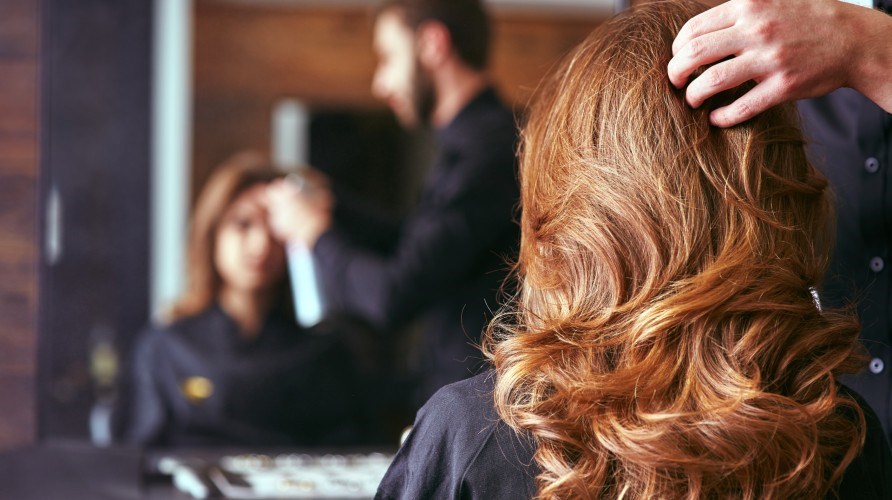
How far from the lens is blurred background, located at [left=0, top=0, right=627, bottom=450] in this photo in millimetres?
2549

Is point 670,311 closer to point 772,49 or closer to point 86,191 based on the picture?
point 772,49

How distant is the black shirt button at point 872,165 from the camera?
121cm

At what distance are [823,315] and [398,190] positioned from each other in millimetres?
2454

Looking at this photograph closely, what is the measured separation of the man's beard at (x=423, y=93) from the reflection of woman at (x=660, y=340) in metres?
1.29

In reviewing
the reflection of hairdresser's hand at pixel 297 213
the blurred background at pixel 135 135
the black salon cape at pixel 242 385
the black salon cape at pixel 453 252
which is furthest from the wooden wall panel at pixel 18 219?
the black salon cape at pixel 453 252

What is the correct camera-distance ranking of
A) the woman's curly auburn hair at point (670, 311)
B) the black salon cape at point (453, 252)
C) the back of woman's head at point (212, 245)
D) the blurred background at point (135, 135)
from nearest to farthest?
the woman's curly auburn hair at point (670, 311)
the black salon cape at point (453, 252)
the back of woman's head at point (212, 245)
the blurred background at point (135, 135)

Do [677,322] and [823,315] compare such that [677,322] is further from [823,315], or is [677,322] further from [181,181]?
[181,181]

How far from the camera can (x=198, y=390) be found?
2355 mm

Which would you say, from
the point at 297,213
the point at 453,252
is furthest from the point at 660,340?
the point at 297,213

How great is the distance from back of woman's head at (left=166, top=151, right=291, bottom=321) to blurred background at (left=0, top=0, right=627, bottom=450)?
35 centimetres

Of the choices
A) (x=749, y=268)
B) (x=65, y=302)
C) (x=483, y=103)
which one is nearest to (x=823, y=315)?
(x=749, y=268)

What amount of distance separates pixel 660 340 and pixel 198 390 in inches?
72.5

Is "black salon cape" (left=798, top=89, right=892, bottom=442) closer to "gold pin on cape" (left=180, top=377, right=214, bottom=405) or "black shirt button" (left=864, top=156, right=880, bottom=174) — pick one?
"black shirt button" (left=864, top=156, right=880, bottom=174)

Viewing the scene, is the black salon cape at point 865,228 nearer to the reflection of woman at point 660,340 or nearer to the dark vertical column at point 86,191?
the reflection of woman at point 660,340
